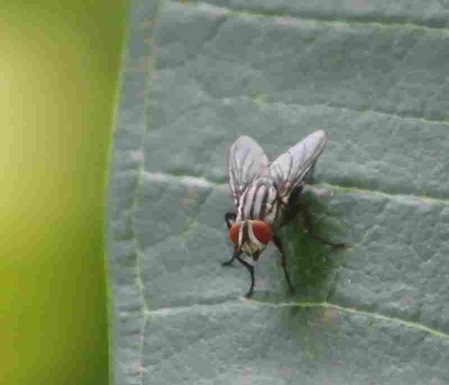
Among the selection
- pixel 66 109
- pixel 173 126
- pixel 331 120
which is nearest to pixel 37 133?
pixel 66 109

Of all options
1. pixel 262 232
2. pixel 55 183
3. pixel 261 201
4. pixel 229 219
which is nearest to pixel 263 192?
pixel 261 201

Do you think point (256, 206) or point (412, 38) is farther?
point (256, 206)

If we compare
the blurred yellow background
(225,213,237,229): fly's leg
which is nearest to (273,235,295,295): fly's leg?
(225,213,237,229): fly's leg

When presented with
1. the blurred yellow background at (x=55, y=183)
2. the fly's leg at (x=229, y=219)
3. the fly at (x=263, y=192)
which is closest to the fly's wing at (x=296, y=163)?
the fly at (x=263, y=192)

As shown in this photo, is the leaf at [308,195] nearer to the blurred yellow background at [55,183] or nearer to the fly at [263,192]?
the fly at [263,192]

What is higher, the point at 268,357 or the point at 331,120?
the point at 331,120

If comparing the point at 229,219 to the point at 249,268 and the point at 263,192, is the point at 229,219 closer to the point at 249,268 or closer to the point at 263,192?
the point at 249,268

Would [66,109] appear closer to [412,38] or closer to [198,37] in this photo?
[198,37]
